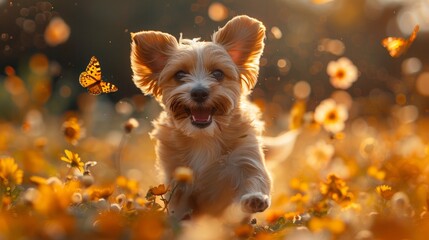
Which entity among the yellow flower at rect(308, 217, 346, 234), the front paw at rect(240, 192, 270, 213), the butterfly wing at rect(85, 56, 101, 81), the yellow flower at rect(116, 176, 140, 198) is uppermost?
the butterfly wing at rect(85, 56, 101, 81)

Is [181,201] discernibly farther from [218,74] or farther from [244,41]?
[244,41]

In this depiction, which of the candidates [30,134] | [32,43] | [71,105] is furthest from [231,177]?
[32,43]

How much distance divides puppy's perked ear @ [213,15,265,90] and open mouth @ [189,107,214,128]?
0.64 metres

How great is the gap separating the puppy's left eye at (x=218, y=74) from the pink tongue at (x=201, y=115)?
0.30 m

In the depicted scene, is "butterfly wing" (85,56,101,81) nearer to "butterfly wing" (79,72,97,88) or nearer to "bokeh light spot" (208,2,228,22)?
"butterfly wing" (79,72,97,88)

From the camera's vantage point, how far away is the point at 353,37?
14383mm

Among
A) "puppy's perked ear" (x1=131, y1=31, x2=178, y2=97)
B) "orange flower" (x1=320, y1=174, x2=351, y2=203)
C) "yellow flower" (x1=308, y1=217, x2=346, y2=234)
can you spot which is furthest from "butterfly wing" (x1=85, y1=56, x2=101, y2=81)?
"yellow flower" (x1=308, y1=217, x2=346, y2=234)

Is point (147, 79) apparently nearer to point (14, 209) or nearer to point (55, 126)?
point (14, 209)

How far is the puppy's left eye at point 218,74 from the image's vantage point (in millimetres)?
4957

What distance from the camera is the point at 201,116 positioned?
4.80m

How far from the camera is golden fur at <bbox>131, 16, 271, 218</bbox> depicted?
185 inches

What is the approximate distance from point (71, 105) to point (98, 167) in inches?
266

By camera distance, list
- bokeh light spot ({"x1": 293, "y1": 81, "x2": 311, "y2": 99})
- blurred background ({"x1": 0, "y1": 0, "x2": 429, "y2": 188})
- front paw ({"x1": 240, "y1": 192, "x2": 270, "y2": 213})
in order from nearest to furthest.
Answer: front paw ({"x1": 240, "y1": 192, "x2": 270, "y2": 213}) → bokeh light spot ({"x1": 293, "y1": 81, "x2": 311, "y2": 99}) → blurred background ({"x1": 0, "y1": 0, "x2": 429, "y2": 188})

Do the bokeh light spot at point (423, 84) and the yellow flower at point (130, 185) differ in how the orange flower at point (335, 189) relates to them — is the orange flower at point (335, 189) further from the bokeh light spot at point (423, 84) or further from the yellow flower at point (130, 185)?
the bokeh light spot at point (423, 84)
